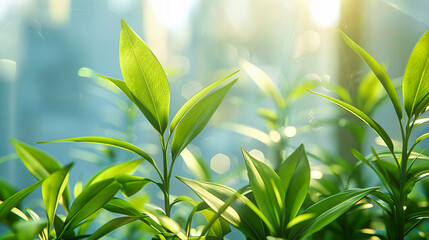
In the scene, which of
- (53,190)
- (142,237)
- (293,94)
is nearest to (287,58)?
(293,94)

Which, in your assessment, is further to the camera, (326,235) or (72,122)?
(72,122)

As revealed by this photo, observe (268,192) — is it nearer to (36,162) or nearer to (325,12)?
(36,162)

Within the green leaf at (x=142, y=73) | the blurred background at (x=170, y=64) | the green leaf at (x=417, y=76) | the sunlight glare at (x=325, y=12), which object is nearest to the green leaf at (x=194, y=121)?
the green leaf at (x=142, y=73)

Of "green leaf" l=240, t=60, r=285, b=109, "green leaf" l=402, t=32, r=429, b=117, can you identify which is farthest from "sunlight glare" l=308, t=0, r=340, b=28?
"green leaf" l=402, t=32, r=429, b=117

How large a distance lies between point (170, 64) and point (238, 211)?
2.21 ft

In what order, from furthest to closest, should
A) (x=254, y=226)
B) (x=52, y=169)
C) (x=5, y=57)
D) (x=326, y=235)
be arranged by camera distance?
(x=5, y=57)
(x=326, y=235)
(x=52, y=169)
(x=254, y=226)

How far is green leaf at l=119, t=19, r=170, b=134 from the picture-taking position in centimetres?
44

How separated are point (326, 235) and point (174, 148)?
1.47 feet

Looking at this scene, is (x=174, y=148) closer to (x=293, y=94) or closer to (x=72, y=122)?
(x=293, y=94)

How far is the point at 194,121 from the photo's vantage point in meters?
0.50

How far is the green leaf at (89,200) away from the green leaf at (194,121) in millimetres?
107

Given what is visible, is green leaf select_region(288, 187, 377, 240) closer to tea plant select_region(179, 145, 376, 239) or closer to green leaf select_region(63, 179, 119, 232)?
tea plant select_region(179, 145, 376, 239)

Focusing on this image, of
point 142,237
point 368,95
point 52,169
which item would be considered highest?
point 368,95

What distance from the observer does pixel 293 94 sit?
0.81 metres
